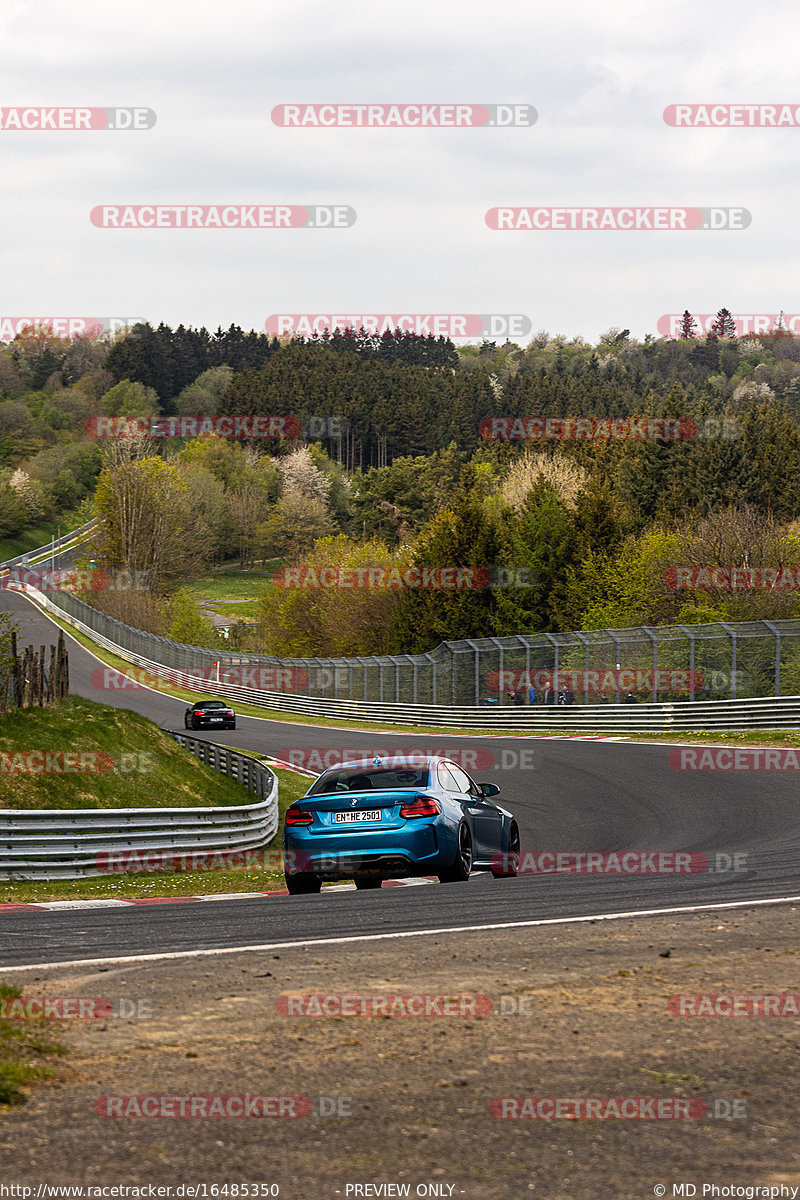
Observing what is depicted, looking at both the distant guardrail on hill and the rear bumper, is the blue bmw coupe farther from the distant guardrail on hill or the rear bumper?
the distant guardrail on hill

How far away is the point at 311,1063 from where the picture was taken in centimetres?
554

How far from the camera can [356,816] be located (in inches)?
492

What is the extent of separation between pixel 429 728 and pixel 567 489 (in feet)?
159

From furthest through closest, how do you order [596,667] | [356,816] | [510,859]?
[596,667]
[510,859]
[356,816]

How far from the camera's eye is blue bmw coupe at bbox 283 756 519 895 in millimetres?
12336

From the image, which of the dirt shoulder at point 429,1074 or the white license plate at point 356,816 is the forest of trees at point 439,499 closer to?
the white license plate at point 356,816

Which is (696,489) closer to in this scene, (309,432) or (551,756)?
(551,756)

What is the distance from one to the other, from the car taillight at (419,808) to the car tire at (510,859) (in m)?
2.06

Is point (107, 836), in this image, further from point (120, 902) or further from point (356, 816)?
point (356, 816)

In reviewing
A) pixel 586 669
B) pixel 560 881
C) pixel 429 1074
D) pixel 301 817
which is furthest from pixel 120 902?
pixel 586 669

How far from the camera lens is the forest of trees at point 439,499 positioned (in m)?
69.9

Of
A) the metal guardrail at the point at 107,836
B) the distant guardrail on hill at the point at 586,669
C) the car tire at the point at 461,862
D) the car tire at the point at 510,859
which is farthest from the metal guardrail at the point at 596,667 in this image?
the car tire at the point at 461,862

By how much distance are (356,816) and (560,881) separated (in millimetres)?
2101

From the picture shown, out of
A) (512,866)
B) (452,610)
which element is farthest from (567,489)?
(512,866)
